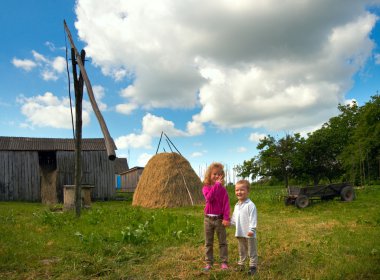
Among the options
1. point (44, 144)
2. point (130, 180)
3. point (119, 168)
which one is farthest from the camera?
point (119, 168)

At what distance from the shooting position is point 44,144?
27828 millimetres

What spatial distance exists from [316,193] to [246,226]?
11.8 metres

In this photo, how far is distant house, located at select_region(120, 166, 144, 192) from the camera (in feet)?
153

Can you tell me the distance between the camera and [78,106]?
11.5 meters

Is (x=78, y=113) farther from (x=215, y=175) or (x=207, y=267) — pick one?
(x=207, y=267)

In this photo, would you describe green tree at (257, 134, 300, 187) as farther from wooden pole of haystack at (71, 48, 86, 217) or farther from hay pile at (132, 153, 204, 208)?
wooden pole of haystack at (71, 48, 86, 217)

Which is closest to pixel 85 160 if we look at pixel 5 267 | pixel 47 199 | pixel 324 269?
pixel 47 199

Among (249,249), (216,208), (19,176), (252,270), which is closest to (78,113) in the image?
(216,208)

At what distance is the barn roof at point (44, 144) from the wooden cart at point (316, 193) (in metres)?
16.7

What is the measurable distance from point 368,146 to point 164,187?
2315cm

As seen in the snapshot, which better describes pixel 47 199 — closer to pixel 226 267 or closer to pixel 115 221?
pixel 115 221

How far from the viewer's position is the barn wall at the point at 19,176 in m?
26.2

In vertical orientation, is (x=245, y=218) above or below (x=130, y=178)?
below

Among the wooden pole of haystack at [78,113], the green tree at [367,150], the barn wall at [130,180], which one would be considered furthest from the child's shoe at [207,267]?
the barn wall at [130,180]
